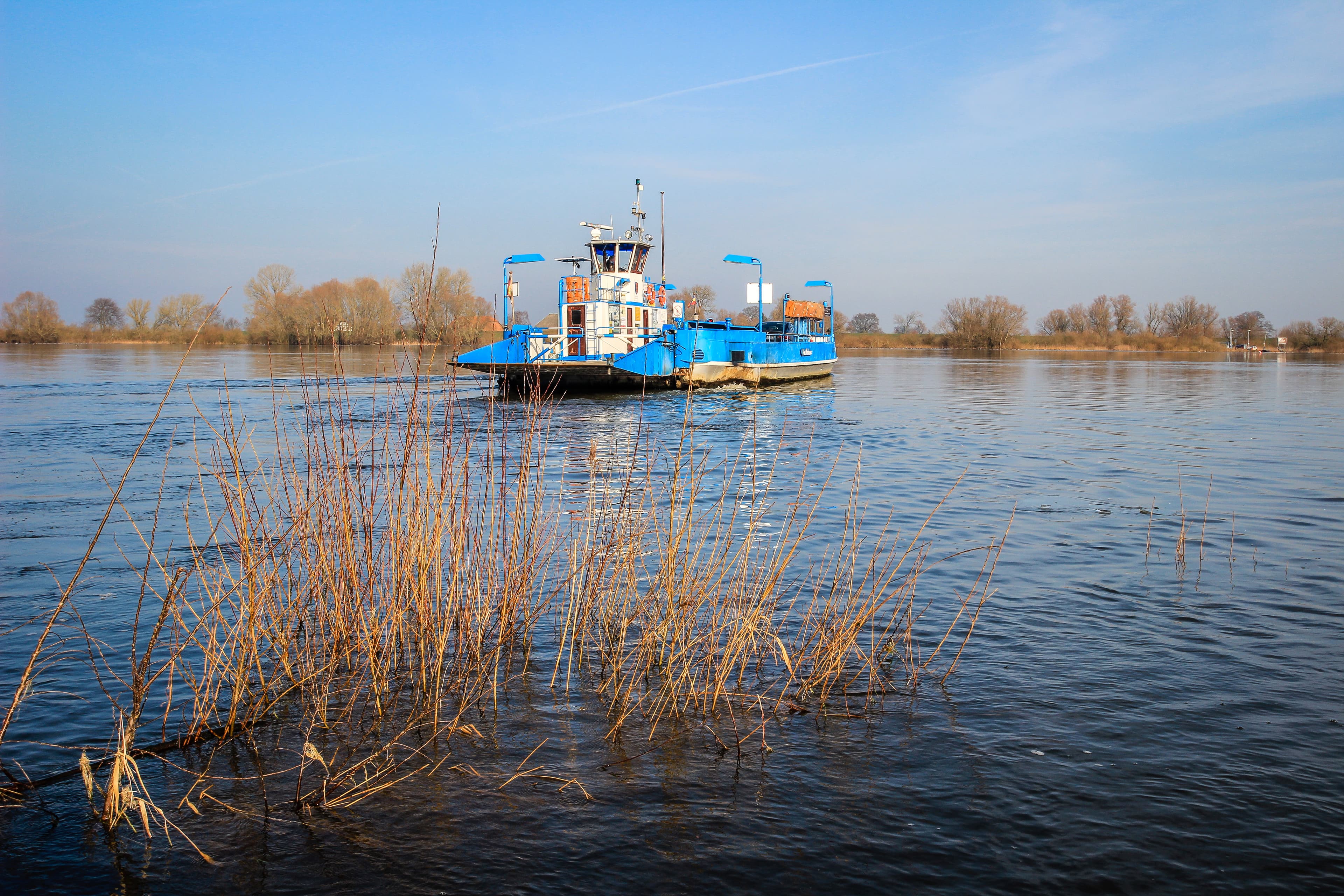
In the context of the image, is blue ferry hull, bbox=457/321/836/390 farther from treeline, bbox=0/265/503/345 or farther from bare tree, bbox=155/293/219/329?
bare tree, bbox=155/293/219/329

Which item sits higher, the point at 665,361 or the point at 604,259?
the point at 604,259

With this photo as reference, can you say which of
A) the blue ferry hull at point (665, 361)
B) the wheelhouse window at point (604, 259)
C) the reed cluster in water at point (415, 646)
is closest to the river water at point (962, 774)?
the reed cluster in water at point (415, 646)

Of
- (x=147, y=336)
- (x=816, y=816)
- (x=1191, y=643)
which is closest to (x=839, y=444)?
(x=1191, y=643)

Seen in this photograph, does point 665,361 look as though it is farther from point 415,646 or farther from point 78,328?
point 78,328

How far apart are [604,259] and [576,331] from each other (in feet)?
13.4

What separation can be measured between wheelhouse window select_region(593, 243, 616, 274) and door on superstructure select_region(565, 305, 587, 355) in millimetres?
1928

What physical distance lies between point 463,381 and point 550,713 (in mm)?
40480

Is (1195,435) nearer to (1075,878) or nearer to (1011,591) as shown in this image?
(1011,591)

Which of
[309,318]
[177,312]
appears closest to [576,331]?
[309,318]

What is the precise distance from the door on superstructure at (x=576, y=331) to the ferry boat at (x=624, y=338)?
0.03 m

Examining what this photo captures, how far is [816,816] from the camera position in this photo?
3402 millimetres

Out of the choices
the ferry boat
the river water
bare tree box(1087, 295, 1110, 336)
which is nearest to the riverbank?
bare tree box(1087, 295, 1110, 336)

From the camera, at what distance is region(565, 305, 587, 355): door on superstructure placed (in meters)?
30.4

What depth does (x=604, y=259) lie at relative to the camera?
3238cm
